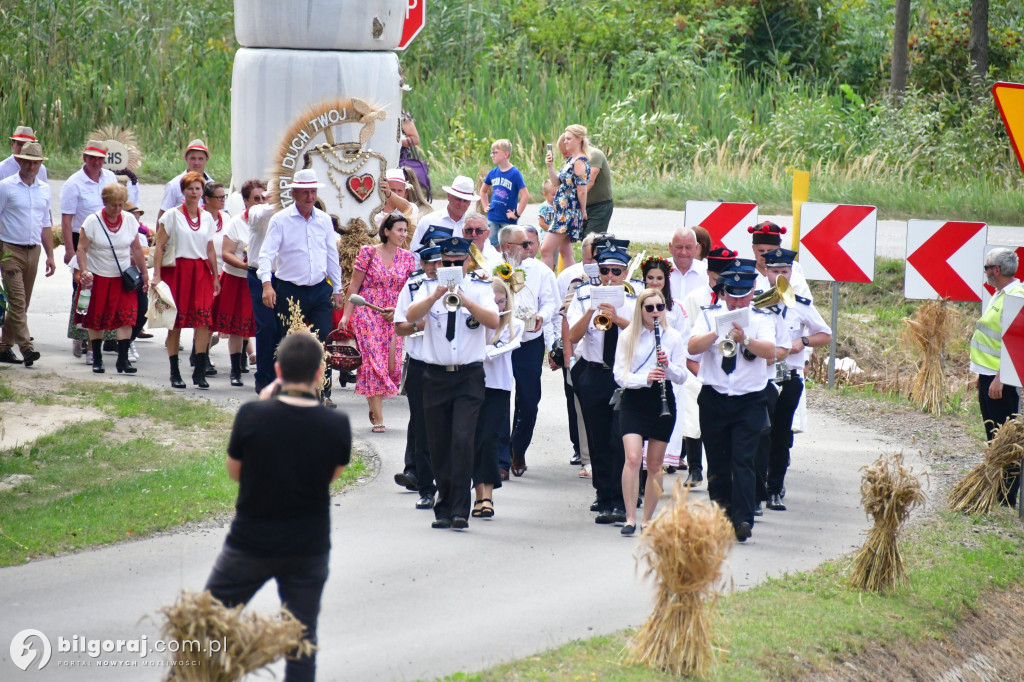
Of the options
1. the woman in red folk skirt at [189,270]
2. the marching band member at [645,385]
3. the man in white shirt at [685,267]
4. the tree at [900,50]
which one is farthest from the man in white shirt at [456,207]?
the tree at [900,50]

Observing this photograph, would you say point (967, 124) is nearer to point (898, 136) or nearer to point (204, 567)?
point (898, 136)

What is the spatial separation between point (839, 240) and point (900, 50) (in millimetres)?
12836

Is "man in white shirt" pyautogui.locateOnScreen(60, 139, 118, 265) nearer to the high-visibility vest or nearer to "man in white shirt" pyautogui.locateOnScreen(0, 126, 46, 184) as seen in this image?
"man in white shirt" pyautogui.locateOnScreen(0, 126, 46, 184)

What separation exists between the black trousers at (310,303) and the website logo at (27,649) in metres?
Answer: 4.83

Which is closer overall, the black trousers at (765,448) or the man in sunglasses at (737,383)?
the man in sunglasses at (737,383)

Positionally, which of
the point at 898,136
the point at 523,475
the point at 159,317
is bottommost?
the point at 523,475

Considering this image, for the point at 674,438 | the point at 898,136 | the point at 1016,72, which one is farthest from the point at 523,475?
the point at 1016,72

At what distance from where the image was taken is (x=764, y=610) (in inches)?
293

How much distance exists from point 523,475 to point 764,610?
11.1 ft

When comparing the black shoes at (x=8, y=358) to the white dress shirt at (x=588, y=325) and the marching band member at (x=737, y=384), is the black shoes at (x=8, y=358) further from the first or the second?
the marching band member at (x=737, y=384)

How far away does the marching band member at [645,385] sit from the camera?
8711mm

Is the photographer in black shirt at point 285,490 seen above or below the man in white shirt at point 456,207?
below

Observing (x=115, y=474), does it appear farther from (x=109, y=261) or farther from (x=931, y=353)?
(x=931, y=353)

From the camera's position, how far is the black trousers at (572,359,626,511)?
361 inches
